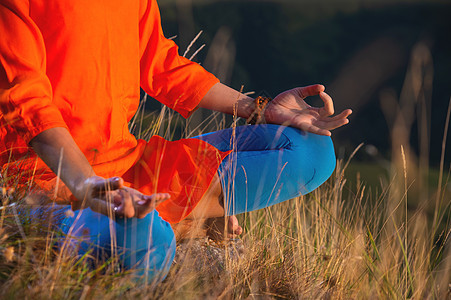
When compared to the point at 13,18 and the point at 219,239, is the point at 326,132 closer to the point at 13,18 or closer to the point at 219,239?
the point at 219,239

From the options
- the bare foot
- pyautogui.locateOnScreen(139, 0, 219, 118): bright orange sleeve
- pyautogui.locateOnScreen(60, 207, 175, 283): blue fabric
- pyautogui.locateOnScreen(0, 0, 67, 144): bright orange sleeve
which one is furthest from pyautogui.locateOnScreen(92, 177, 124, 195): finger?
pyautogui.locateOnScreen(139, 0, 219, 118): bright orange sleeve

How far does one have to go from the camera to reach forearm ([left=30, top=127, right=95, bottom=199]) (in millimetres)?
1196

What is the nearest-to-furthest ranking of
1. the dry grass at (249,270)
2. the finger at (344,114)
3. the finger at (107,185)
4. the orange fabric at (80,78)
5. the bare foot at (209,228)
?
1. the finger at (107,185)
2. the dry grass at (249,270)
3. the orange fabric at (80,78)
4. the finger at (344,114)
5. the bare foot at (209,228)

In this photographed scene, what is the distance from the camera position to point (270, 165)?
1648 mm

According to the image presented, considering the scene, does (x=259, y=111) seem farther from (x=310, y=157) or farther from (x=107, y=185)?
(x=107, y=185)

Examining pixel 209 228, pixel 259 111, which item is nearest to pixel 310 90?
pixel 259 111

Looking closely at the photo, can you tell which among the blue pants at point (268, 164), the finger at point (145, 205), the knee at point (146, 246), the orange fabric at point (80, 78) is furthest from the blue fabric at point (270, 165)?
the finger at point (145, 205)

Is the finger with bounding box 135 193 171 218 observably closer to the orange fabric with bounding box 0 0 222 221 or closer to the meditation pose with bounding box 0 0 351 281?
the meditation pose with bounding box 0 0 351 281

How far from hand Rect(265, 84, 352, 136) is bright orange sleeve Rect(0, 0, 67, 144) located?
755 millimetres

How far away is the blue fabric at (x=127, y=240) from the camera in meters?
1.22

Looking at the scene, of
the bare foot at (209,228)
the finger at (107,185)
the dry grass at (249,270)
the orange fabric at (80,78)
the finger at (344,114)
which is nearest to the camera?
the finger at (107,185)

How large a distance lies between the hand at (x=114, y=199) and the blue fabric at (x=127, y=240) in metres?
0.07

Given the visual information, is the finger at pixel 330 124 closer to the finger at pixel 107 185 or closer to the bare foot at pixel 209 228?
the bare foot at pixel 209 228

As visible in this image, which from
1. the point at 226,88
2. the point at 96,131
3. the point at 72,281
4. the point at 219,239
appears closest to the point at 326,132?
the point at 226,88
